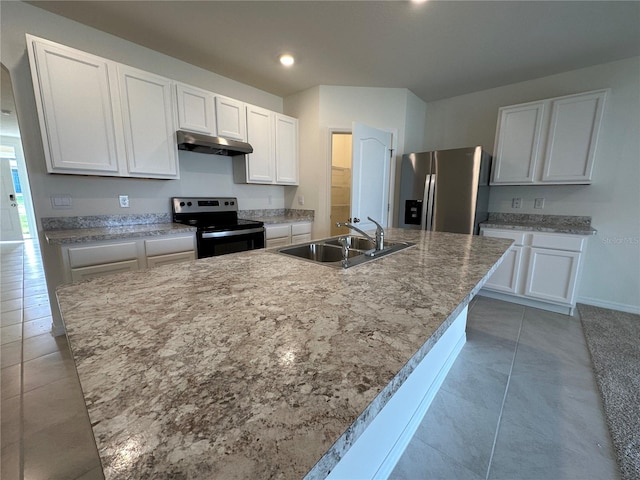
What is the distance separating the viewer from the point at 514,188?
317 cm

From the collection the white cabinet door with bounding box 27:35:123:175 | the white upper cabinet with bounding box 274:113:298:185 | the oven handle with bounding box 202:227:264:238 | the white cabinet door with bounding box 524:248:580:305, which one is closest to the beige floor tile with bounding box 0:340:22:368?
the white cabinet door with bounding box 27:35:123:175

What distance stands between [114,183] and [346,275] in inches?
98.5

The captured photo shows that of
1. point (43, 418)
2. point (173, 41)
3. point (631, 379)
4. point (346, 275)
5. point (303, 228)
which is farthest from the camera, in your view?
point (303, 228)

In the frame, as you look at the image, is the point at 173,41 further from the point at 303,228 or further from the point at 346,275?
the point at 346,275

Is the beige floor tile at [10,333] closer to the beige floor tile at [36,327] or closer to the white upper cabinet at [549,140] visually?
the beige floor tile at [36,327]

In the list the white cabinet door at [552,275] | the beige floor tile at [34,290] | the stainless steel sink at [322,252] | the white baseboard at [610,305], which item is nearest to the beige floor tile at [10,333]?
the beige floor tile at [34,290]

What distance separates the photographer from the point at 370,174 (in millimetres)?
3203

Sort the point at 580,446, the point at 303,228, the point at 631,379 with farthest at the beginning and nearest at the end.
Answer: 1. the point at 303,228
2. the point at 631,379
3. the point at 580,446

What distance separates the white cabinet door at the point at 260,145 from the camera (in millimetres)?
3113

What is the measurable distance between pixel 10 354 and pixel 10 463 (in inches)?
46.9

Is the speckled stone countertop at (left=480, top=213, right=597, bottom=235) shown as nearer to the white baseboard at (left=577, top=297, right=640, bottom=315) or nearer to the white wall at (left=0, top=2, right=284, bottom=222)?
the white baseboard at (left=577, top=297, right=640, bottom=315)

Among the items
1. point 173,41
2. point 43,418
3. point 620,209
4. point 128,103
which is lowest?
point 43,418

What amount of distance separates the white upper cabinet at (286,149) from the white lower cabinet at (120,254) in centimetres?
155

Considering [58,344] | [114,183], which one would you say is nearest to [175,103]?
[114,183]
